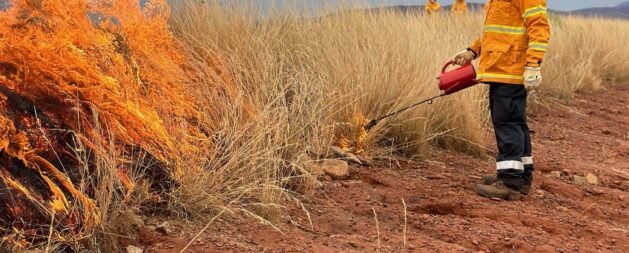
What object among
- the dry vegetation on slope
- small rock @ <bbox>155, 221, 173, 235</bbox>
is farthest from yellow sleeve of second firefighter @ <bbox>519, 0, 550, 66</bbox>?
small rock @ <bbox>155, 221, 173, 235</bbox>

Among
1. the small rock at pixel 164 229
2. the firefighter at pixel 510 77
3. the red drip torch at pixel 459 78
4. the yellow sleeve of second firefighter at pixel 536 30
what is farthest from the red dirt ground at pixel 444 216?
the yellow sleeve of second firefighter at pixel 536 30

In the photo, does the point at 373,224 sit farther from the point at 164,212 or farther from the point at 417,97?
the point at 417,97

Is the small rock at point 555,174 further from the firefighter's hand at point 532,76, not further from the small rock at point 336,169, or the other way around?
the small rock at point 336,169

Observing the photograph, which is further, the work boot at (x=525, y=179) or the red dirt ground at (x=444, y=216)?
the work boot at (x=525, y=179)

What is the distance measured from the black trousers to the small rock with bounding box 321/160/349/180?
94cm

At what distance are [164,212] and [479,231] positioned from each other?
155 centimetres

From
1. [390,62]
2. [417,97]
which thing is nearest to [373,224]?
[417,97]

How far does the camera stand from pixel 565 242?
334cm

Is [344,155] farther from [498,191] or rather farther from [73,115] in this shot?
[73,115]

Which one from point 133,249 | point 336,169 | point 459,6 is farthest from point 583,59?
point 133,249

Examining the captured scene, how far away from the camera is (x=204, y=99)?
405 centimetres

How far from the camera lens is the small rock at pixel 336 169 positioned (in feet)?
13.3

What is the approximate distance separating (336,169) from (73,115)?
165 cm

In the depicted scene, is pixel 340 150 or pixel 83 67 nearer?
pixel 83 67
